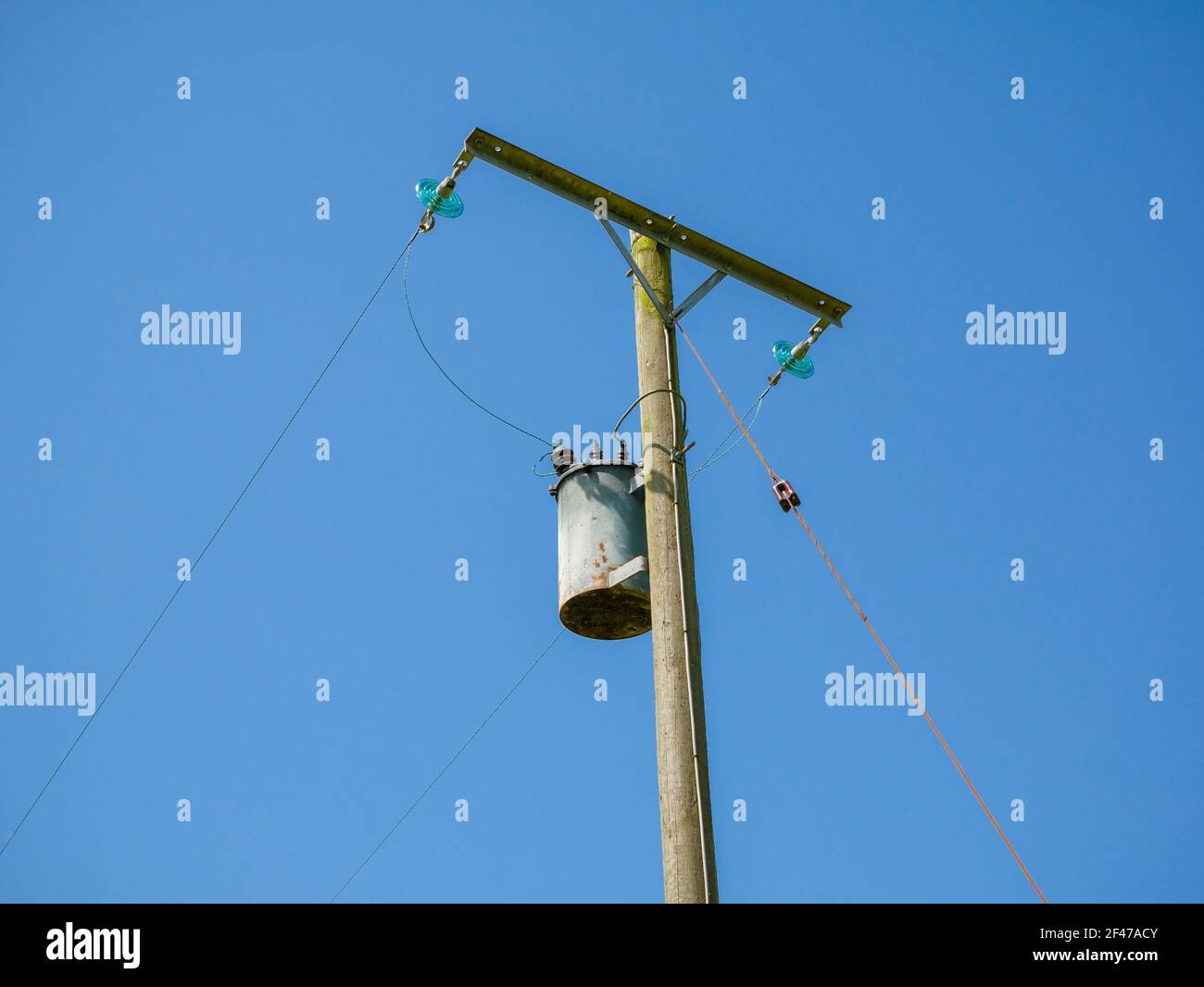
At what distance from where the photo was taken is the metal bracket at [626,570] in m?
7.36

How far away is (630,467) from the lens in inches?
304

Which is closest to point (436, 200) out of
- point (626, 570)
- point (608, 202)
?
point (608, 202)

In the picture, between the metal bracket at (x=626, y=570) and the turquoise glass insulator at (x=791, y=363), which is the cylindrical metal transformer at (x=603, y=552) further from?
the turquoise glass insulator at (x=791, y=363)

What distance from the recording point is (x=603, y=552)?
7539mm

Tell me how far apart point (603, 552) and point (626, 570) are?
19 cm

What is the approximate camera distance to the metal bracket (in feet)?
24.2

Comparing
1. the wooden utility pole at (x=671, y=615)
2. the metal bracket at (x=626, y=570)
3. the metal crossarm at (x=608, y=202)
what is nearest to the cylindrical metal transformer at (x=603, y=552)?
the metal bracket at (x=626, y=570)
